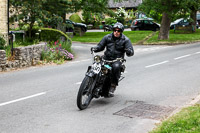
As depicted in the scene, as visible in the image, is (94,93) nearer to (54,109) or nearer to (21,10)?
(54,109)

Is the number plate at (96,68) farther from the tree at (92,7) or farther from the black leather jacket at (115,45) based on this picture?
the tree at (92,7)

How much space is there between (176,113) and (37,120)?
246cm

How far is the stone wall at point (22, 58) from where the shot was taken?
13383mm

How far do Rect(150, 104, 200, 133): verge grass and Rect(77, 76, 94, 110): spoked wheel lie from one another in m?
1.73

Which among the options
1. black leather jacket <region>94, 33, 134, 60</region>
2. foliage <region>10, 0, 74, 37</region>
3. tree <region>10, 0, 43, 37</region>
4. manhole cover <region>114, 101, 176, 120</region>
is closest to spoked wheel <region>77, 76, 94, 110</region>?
manhole cover <region>114, 101, 176, 120</region>

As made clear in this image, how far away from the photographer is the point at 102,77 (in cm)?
771

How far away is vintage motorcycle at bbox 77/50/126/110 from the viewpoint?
23.5 feet

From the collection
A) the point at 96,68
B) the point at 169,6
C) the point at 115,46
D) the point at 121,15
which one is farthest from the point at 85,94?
the point at 121,15

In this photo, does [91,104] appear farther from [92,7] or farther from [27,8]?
[92,7]

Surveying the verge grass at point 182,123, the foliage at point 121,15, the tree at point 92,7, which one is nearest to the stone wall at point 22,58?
the verge grass at point 182,123

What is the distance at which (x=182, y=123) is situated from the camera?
5.82 metres

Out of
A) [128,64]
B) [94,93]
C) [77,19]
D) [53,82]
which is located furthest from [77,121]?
[77,19]

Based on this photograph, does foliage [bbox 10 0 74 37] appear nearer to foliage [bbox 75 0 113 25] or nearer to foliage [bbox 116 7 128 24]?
foliage [bbox 75 0 113 25]

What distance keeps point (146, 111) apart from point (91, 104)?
→ 4.06 ft
